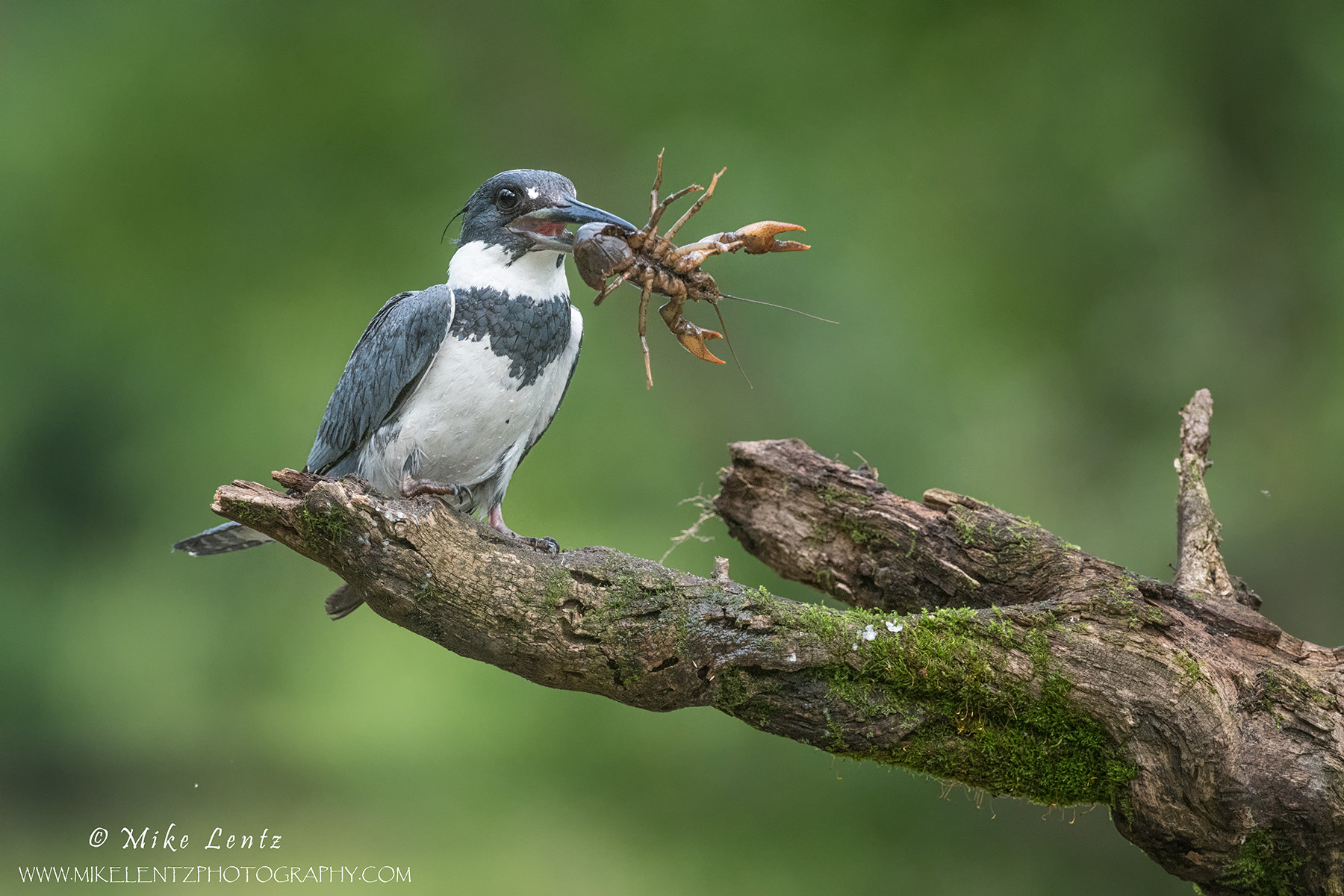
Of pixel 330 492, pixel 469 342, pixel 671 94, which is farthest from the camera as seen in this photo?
pixel 671 94

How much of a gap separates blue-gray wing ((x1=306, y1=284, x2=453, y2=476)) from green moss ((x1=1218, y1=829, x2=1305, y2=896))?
8.22 feet

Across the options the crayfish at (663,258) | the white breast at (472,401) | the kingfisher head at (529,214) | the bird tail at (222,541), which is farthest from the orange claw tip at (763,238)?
the bird tail at (222,541)

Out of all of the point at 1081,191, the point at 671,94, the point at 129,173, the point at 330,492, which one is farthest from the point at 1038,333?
the point at 129,173

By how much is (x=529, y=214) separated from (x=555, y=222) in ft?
0.27

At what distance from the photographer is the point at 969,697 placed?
2.58 m

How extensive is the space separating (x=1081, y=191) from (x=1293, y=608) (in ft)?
8.10

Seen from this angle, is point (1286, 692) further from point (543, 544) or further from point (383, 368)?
point (383, 368)

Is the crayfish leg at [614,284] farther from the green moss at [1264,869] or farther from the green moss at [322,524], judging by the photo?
the green moss at [1264,869]

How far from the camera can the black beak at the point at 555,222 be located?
3.02 metres

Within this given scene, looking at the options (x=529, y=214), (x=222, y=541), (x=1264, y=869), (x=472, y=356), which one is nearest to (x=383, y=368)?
(x=472, y=356)

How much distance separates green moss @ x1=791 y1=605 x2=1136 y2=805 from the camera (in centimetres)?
256

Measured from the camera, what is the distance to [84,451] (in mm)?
5953

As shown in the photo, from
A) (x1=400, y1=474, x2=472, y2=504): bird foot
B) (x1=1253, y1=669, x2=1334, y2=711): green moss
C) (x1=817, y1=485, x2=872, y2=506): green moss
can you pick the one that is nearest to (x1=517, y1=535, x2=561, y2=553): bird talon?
(x1=400, y1=474, x2=472, y2=504): bird foot

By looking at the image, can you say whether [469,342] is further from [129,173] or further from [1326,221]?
[1326,221]
